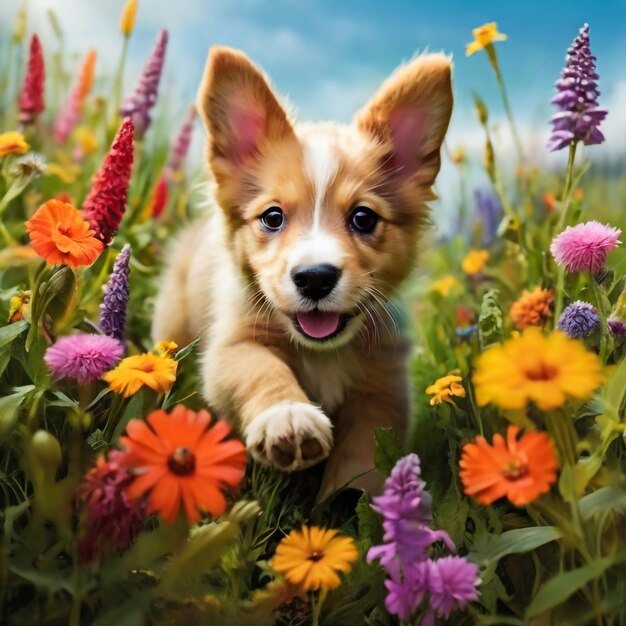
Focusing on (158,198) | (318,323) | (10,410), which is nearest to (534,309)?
(318,323)

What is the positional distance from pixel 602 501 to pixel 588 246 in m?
0.64

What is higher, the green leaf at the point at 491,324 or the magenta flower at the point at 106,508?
the green leaf at the point at 491,324

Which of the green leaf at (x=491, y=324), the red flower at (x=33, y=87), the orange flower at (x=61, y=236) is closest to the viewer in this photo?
the orange flower at (x=61, y=236)

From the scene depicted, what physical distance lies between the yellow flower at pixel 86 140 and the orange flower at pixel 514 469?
3.24m

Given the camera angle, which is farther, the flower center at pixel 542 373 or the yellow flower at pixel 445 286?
the yellow flower at pixel 445 286

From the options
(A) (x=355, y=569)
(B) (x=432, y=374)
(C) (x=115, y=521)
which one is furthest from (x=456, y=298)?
Answer: (C) (x=115, y=521)

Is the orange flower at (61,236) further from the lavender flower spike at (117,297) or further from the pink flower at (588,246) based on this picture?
the pink flower at (588,246)

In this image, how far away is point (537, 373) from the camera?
1177 millimetres

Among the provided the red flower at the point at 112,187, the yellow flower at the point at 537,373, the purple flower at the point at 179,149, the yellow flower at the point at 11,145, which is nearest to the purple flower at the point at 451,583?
the yellow flower at the point at 537,373

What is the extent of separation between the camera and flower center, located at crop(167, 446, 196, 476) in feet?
3.85

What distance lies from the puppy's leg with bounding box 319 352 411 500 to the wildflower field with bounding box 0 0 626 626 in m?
0.07

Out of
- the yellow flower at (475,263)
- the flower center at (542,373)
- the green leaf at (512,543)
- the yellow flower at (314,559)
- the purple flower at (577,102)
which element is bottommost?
the yellow flower at (314,559)

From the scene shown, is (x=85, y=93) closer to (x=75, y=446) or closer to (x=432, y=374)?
(x=432, y=374)

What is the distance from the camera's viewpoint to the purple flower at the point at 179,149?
408 cm
